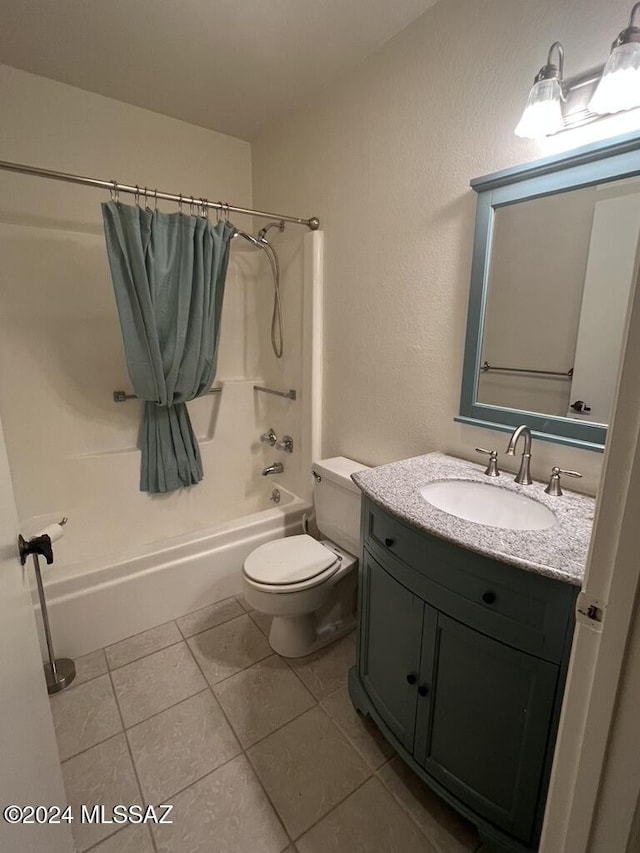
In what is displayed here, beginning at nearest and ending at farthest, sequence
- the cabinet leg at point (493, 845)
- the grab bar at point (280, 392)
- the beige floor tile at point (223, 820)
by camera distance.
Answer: the cabinet leg at point (493, 845) → the beige floor tile at point (223, 820) → the grab bar at point (280, 392)

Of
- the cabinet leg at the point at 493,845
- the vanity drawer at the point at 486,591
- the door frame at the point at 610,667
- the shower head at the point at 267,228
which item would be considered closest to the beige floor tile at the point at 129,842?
the cabinet leg at the point at 493,845

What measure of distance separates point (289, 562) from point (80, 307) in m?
1.72

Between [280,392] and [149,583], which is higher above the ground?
[280,392]

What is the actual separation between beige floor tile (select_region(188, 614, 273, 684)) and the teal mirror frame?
131cm

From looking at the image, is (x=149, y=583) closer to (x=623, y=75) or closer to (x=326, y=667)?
(x=326, y=667)

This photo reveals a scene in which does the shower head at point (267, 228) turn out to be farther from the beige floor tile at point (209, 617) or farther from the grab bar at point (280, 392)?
the beige floor tile at point (209, 617)

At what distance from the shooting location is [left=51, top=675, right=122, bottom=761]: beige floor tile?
134cm

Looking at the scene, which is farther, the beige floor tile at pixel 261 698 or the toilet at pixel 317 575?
the toilet at pixel 317 575

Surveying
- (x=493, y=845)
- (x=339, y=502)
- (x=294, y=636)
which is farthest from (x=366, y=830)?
(x=339, y=502)

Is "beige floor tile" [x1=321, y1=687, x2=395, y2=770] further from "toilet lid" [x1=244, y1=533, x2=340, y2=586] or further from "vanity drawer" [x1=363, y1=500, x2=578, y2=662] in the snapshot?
"vanity drawer" [x1=363, y1=500, x2=578, y2=662]

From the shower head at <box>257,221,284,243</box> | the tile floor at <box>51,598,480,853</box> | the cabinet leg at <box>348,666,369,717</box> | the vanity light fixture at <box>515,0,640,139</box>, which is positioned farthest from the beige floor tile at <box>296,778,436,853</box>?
the shower head at <box>257,221,284,243</box>

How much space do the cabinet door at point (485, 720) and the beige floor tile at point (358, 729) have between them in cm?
24

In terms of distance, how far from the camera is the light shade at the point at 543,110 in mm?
1032

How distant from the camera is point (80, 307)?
2.10 metres
